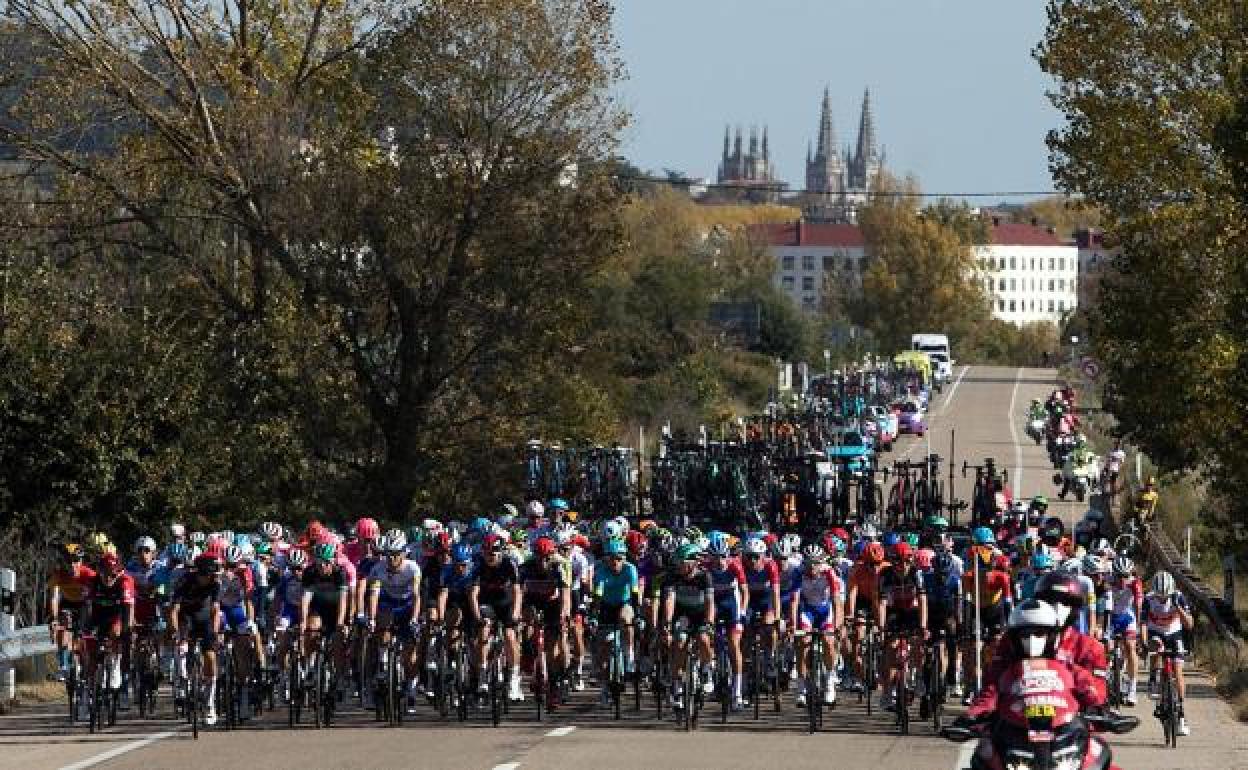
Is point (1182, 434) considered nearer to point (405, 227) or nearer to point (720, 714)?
point (405, 227)

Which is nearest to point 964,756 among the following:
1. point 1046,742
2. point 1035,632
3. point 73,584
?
point 1035,632

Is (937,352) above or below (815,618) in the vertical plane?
above

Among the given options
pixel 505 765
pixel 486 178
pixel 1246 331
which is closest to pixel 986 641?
pixel 505 765

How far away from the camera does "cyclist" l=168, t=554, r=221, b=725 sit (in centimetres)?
2344

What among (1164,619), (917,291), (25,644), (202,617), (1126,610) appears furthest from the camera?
(917,291)

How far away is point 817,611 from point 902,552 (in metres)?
1.00

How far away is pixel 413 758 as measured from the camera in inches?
816

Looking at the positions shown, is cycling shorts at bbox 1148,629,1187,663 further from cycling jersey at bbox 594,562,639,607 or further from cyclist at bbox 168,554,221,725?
cyclist at bbox 168,554,221,725

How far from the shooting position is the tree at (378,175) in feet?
155

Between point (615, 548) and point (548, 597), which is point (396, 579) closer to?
point (548, 597)

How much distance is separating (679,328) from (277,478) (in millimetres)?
66527

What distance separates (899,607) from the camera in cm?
2412

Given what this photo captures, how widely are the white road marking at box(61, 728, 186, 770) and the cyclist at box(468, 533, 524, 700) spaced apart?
280 centimetres

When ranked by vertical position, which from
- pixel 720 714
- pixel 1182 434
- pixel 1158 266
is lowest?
pixel 720 714
